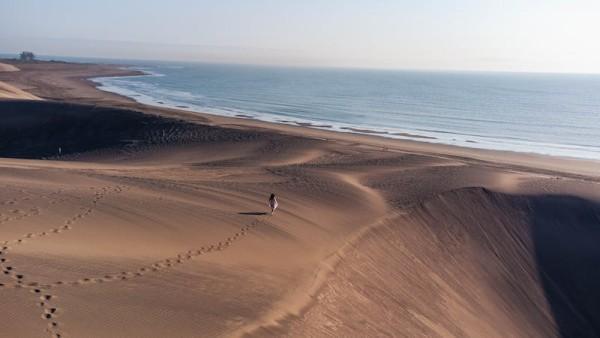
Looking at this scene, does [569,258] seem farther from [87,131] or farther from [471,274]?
[87,131]

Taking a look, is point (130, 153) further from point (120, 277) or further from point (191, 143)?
point (120, 277)

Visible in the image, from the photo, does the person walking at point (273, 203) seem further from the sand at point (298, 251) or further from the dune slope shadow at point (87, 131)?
the dune slope shadow at point (87, 131)

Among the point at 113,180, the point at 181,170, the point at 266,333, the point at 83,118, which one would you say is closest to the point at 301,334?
the point at 266,333

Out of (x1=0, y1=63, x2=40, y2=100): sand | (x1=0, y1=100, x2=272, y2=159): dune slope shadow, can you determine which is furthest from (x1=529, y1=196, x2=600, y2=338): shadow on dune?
(x1=0, y1=63, x2=40, y2=100): sand

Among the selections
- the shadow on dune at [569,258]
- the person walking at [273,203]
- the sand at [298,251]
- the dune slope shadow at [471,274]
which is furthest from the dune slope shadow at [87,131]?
the shadow on dune at [569,258]

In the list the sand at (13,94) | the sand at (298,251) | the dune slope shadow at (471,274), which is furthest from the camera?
the sand at (13,94)

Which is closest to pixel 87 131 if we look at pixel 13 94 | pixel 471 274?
pixel 13 94
